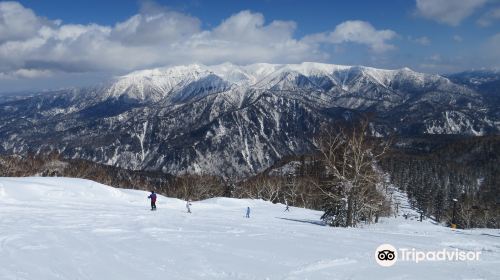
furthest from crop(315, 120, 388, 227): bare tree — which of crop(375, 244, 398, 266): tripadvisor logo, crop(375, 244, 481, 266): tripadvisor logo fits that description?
crop(375, 244, 398, 266): tripadvisor logo

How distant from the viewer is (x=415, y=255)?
19094 mm

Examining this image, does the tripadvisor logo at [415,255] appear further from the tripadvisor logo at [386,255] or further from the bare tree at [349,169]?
the bare tree at [349,169]

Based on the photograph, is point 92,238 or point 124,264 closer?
point 124,264

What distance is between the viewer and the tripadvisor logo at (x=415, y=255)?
17.9m

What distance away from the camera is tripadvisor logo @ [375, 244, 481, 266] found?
17938 millimetres

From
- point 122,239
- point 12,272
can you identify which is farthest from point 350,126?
point 12,272

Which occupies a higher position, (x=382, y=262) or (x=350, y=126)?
(x=350, y=126)

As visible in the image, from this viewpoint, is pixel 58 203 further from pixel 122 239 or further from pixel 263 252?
pixel 263 252

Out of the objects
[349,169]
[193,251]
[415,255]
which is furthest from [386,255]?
[349,169]

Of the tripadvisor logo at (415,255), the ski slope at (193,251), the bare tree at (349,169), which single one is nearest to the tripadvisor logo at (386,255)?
the tripadvisor logo at (415,255)

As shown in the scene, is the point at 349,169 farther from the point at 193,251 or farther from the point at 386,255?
the point at 193,251

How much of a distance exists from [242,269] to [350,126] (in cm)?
2836

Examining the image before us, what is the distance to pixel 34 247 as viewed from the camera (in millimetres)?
20094

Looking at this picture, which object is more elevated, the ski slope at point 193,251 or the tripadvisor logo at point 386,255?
the tripadvisor logo at point 386,255
